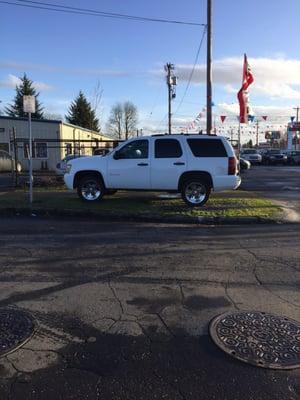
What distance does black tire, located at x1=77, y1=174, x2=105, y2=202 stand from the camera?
43.1 ft

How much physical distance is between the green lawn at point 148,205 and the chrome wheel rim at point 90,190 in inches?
9.1

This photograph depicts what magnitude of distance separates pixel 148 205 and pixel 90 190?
6.23 feet

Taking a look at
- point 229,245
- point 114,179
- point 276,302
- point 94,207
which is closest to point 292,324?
point 276,302

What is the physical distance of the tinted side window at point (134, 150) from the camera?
41.9ft

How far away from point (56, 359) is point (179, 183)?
30.1 feet

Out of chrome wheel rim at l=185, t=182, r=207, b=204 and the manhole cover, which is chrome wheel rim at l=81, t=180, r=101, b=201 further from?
Result: the manhole cover

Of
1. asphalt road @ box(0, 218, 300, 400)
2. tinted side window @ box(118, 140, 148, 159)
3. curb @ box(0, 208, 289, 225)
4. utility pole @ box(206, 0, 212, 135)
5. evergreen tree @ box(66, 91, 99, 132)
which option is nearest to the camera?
asphalt road @ box(0, 218, 300, 400)

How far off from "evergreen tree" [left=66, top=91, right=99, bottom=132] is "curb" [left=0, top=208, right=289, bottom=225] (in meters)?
60.1

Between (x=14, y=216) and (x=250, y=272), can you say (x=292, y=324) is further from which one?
(x=14, y=216)

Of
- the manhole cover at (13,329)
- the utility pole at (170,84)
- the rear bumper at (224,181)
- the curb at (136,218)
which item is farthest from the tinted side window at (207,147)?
the utility pole at (170,84)

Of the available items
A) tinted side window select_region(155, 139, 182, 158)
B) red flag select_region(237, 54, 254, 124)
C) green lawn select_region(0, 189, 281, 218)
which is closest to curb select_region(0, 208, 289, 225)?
green lawn select_region(0, 189, 281, 218)

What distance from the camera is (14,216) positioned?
11500mm

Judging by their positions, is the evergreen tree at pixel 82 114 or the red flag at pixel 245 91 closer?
the red flag at pixel 245 91

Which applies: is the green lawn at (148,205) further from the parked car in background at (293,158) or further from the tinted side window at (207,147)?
the parked car in background at (293,158)
